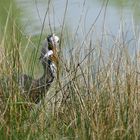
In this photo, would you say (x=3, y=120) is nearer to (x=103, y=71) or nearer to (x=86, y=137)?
(x=86, y=137)

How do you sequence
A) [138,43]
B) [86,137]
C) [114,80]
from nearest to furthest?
[86,137] < [114,80] < [138,43]

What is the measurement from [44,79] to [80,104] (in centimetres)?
97

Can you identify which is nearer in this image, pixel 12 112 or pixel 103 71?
pixel 12 112

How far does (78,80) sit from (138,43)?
595 millimetres

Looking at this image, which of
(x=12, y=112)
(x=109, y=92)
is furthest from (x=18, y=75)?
(x=109, y=92)

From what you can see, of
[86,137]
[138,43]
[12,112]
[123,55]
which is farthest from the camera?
[138,43]

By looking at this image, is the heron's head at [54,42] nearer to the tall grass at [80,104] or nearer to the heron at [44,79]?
the heron at [44,79]

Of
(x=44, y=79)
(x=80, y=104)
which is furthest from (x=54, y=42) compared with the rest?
(x=80, y=104)

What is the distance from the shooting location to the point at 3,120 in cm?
236

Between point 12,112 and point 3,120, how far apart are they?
0.07m

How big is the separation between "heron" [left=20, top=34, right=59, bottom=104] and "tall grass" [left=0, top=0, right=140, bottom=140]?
0.25 ft

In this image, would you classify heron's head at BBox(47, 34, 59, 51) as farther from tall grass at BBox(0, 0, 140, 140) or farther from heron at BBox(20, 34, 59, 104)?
tall grass at BBox(0, 0, 140, 140)

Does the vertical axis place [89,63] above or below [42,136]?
above

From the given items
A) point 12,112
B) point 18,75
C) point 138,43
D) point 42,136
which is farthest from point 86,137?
point 138,43
